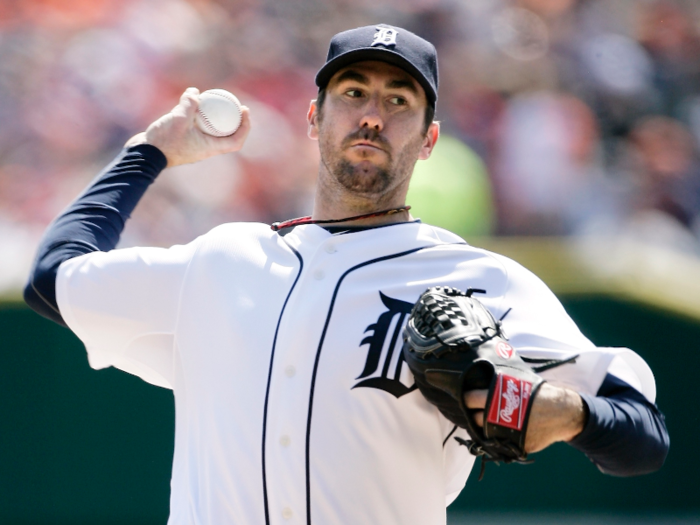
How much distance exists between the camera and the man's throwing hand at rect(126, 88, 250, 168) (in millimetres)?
2100

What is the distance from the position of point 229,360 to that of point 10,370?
2.80 metres

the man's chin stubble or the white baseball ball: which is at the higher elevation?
the white baseball ball

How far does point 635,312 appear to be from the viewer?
4316 mm

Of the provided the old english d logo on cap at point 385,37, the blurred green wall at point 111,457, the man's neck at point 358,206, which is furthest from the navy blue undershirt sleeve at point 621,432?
the blurred green wall at point 111,457

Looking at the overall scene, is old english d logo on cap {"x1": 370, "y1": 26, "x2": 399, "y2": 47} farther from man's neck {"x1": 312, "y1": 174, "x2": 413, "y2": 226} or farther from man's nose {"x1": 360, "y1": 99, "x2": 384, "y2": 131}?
man's neck {"x1": 312, "y1": 174, "x2": 413, "y2": 226}

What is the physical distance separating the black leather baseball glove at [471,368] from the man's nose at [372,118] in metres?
0.50

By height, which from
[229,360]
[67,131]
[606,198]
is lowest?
[229,360]

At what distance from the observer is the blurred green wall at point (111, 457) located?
408cm

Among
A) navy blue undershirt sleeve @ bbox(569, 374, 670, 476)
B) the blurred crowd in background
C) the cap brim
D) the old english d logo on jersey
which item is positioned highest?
the blurred crowd in background

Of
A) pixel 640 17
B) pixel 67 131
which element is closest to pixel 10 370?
pixel 67 131

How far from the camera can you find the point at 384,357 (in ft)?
5.57

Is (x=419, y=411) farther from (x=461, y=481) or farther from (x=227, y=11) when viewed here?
(x=227, y=11)

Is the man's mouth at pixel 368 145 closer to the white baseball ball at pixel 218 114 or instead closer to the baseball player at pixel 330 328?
the baseball player at pixel 330 328

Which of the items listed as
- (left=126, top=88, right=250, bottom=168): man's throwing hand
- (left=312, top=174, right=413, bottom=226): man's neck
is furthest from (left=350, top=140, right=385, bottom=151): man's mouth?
(left=126, top=88, right=250, bottom=168): man's throwing hand
